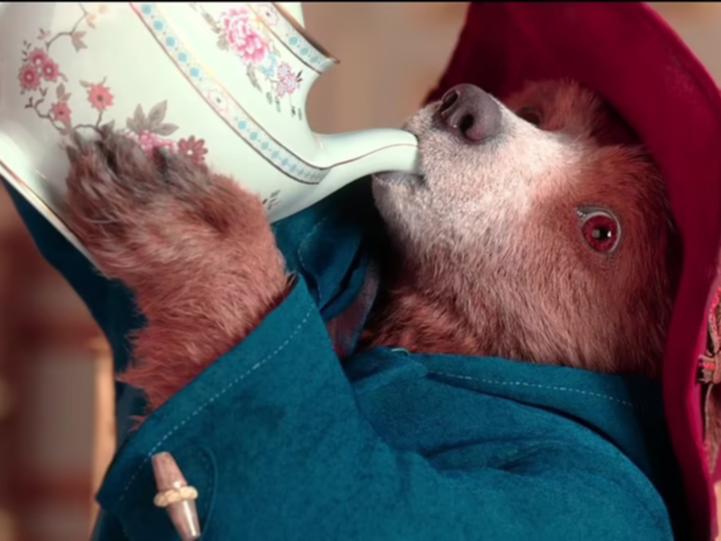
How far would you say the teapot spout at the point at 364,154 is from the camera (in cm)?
53

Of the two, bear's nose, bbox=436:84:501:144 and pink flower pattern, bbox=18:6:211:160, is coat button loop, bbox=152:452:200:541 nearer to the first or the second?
pink flower pattern, bbox=18:6:211:160

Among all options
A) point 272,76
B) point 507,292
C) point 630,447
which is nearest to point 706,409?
point 630,447

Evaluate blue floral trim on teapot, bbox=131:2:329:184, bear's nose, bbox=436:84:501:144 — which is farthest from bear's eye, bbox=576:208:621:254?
blue floral trim on teapot, bbox=131:2:329:184

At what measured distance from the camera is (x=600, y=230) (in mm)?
729

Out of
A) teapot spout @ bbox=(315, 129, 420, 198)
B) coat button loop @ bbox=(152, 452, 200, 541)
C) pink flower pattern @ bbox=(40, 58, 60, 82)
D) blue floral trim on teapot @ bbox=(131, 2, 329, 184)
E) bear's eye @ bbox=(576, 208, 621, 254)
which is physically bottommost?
bear's eye @ bbox=(576, 208, 621, 254)

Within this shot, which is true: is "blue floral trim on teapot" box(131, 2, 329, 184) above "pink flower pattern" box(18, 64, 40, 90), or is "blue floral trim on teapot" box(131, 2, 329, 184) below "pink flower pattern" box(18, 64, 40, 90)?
below

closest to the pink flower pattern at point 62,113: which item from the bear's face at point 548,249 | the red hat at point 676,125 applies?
the bear's face at point 548,249

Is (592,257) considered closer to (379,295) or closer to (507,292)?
(507,292)

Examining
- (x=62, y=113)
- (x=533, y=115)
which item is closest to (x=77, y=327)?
(x=533, y=115)

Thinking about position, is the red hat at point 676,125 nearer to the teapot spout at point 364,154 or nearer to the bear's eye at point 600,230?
the bear's eye at point 600,230

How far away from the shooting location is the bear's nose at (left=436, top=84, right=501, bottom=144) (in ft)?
2.24

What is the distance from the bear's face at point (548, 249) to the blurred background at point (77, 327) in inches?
10.7

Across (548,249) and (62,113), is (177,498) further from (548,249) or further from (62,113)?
(548,249)

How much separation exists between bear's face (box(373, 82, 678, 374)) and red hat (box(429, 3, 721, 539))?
0.05m
